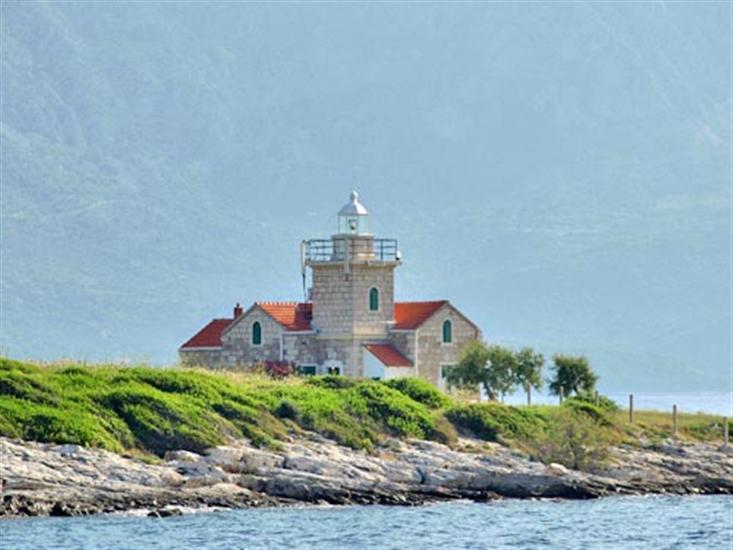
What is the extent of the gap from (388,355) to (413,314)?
2.25 m

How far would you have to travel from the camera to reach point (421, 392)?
67750 mm

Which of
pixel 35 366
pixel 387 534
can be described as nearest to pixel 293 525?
pixel 387 534

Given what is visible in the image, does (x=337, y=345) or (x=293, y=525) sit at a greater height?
(x=337, y=345)

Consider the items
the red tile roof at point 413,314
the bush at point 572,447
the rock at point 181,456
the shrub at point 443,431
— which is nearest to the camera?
the rock at point 181,456

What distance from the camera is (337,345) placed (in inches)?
3012

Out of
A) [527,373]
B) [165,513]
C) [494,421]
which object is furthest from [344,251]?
[165,513]

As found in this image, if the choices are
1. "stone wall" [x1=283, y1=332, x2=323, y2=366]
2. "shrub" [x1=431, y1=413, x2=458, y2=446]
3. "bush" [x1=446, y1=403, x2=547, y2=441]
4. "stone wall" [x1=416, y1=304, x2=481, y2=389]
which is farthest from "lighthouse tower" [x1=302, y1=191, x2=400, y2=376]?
"shrub" [x1=431, y1=413, x2=458, y2=446]

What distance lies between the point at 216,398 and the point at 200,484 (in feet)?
23.5

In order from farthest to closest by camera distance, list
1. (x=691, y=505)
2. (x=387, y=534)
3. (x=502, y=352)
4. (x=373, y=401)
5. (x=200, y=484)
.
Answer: (x=502, y=352) < (x=373, y=401) < (x=691, y=505) < (x=200, y=484) < (x=387, y=534)

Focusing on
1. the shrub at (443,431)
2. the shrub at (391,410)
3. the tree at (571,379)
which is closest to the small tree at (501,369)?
the tree at (571,379)

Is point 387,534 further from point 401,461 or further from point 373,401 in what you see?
point 373,401

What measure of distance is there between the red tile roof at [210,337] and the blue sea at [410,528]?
21286 mm

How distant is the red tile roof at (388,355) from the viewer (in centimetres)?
7588

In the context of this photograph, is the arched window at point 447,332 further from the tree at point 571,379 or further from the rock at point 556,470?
the rock at point 556,470
